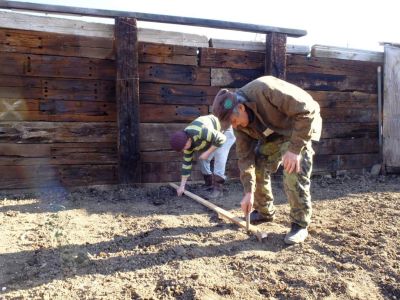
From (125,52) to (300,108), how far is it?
112 inches

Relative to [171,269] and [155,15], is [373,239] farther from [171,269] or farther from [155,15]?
[155,15]

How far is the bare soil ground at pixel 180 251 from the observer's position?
8.45 feet

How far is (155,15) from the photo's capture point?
5070 mm

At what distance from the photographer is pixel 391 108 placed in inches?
253

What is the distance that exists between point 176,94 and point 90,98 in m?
1.16

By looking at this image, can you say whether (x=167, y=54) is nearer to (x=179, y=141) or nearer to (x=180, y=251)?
(x=179, y=141)

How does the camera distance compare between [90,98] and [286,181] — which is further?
[90,98]

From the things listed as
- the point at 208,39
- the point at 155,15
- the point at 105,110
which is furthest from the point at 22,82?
the point at 208,39

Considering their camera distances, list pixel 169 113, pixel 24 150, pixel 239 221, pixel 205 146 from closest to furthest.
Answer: pixel 239 221 < pixel 205 146 < pixel 24 150 < pixel 169 113

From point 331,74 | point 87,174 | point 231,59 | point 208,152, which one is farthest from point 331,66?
point 87,174

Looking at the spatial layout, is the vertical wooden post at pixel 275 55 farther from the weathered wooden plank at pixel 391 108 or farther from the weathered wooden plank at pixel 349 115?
the weathered wooden plank at pixel 391 108

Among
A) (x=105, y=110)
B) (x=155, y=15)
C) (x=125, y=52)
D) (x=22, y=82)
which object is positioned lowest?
(x=105, y=110)

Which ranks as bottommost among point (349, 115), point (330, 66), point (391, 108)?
point (349, 115)

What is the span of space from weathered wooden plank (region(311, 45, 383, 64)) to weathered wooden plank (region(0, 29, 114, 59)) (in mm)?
3166
